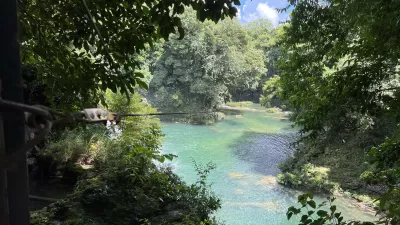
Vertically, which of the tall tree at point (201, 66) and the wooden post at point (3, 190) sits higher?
the tall tree at point (201, 66)

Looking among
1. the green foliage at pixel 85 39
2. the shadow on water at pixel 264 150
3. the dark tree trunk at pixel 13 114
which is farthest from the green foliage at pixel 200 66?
the dark tree trunk at pixel 13 114

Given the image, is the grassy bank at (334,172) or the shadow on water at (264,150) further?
the shadow on water at (264,150)

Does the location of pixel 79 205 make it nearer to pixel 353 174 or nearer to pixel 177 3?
pixel 177 3

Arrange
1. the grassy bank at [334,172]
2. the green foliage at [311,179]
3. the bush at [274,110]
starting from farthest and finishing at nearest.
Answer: the bush at [274,110] < the green foliage at [311,179] < the grassy bank at [334,172]

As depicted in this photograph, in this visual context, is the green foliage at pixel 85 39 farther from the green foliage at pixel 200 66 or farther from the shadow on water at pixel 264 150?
the green foliage at pixel 200 66

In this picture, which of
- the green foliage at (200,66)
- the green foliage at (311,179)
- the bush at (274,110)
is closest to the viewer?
the green foliage at (311,179)

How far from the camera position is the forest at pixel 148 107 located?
1.26 meters

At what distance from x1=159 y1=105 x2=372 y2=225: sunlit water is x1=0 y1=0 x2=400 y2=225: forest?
0.67 m

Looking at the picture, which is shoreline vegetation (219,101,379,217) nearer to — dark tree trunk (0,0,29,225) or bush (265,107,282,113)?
dark tree trunk (0,0,29,225)

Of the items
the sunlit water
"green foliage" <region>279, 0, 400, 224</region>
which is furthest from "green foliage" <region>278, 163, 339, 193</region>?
"green foliage" <region>279, 0, 400, 224</region>

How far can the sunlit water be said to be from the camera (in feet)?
21.9

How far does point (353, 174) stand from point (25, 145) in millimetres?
8509

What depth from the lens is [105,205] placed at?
11.4 ft

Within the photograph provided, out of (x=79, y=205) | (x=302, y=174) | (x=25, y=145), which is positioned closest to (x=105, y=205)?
(x=79, y=205)
